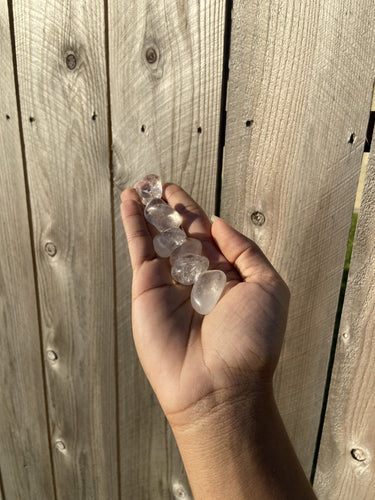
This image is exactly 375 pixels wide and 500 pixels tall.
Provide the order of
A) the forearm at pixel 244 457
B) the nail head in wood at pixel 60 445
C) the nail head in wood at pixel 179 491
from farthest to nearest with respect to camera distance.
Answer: the nail head in wood at pixel 60 445, the nail head in wood at pixel 179 491, the forearm at pixel 244 457

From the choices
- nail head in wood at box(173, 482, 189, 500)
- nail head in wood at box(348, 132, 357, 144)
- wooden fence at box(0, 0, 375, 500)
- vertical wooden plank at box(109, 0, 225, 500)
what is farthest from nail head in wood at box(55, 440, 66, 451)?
nail head in wood at box(348, 132, 357, 144)

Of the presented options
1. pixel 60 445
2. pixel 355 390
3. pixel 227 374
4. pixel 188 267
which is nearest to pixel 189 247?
pixel 188 267

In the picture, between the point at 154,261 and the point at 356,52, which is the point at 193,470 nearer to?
the point at 154,261

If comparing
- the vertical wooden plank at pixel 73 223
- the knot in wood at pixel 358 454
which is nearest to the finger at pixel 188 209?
the vertical wooden plank at pixel 73 223

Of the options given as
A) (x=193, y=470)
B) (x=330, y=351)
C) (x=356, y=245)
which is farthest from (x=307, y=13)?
(x=193, y=470)

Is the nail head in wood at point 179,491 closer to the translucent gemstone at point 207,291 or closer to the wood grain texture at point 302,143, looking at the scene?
the wood grain texture at point 302,143
